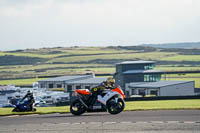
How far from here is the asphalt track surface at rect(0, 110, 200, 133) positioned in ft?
52.5

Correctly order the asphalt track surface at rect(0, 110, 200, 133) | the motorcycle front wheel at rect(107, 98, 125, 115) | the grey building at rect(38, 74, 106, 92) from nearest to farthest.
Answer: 1. the asphalt track surface at rect(0, 110, 200, 133)
2. the motorcycle front wheel at rect(107, 98, 125, 115)
3. the grey building at rect(38, 74, 106, 92)

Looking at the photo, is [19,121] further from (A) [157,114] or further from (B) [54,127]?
(A) [157,114]

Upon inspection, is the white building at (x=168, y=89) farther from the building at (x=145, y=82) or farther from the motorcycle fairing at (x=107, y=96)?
the motorcycle fairing at (x=107, y=96)

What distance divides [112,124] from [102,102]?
135 inches

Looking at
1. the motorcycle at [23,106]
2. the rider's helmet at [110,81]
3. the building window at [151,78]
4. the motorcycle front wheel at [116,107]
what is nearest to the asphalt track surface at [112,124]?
the motorcycle front wheel at [116,107]

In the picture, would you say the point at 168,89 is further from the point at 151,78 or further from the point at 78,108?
the point at 78,108

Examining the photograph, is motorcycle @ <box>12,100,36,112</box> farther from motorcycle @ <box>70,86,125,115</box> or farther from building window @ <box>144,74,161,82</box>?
building window @ <box>144,74,161,82</box>

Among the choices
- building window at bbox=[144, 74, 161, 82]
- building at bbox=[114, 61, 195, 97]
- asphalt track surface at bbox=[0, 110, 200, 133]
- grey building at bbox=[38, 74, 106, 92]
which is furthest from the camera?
grey building at bbox=[38, 74, 106, 92]

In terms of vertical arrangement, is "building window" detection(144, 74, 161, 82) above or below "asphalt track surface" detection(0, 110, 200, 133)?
below

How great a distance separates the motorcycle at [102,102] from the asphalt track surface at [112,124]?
1.62ft

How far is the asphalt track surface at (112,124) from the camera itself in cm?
1602

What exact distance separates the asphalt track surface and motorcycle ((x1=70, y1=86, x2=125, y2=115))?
1.62 feet

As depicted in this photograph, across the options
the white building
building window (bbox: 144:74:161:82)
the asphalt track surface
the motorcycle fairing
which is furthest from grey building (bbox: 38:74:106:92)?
the asphalt track surface

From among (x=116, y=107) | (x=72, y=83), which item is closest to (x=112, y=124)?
(x=116, y=107)
